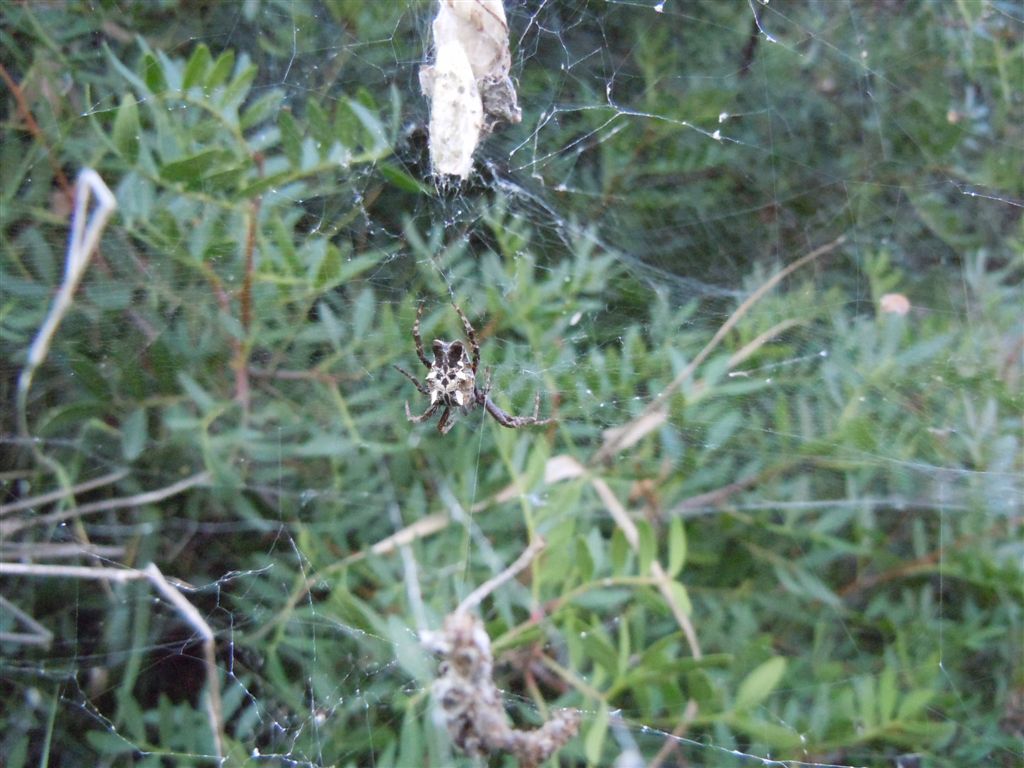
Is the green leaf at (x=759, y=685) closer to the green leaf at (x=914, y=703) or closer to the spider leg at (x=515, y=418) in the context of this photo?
the green leaf at (x=914, y=703)

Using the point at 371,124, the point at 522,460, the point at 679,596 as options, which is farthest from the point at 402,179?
the point at 679,596

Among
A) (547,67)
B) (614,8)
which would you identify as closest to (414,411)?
(547,67)

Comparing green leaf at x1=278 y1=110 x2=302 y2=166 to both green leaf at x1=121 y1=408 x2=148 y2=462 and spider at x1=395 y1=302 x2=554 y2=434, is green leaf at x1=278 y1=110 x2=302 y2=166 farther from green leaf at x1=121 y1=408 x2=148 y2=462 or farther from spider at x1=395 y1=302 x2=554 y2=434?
green leaf at x1=121 y1=408 x2=148 y2=462

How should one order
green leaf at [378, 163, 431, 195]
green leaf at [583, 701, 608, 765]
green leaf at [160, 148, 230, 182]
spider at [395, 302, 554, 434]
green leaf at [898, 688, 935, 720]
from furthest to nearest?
spider at [395, 302, 554, 434] < green leaf at [378, 163, 431, 195] < green leaf at [898, 688, 935, 720] < green leaf at [160, 148, 230, 182] < green leaf at [583, 701, 608, 765]

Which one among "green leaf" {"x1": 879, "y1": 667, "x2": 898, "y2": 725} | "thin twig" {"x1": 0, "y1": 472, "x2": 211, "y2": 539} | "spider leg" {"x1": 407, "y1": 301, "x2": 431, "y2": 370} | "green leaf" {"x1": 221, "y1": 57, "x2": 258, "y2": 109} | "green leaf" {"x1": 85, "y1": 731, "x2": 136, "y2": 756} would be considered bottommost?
"green leaf" {"x1": 85, "y1": 731, "x2": 136, "y2": 756}

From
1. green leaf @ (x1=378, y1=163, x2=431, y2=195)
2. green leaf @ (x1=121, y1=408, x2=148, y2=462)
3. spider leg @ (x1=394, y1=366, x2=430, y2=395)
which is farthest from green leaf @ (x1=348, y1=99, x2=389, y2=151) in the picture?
green leaf @ (x1=121, y1=408, x2=148, y2=462)

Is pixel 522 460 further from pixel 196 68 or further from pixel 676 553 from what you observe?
pixel 196 68
